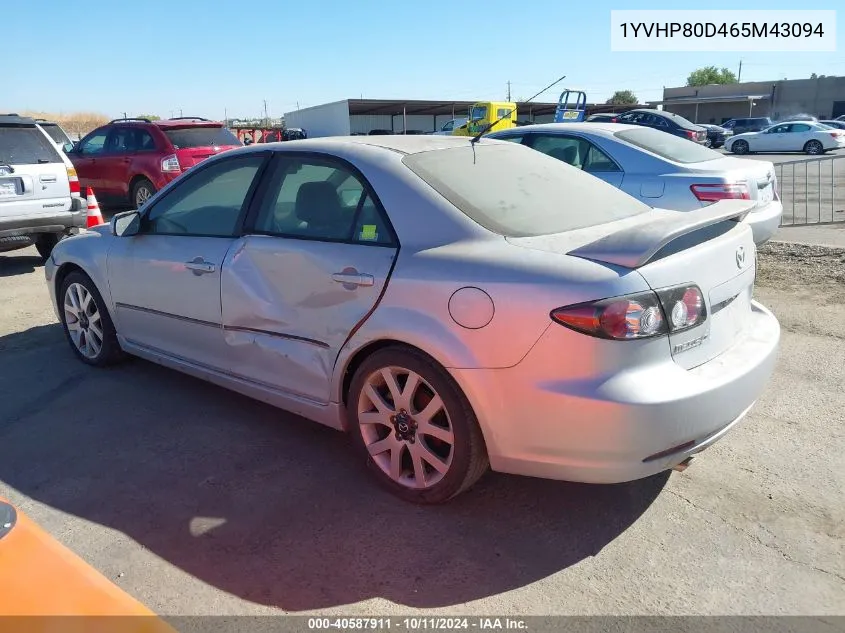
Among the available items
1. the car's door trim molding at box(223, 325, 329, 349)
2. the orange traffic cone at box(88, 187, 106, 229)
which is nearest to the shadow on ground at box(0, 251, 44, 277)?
the orange traffic cone at box(88, 187, 106, 229)

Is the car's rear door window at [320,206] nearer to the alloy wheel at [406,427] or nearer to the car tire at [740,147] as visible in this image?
the alloy wheel at [406,427]

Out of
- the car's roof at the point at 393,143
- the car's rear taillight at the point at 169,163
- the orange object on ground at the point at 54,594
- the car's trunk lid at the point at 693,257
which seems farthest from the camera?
the car's rear taillight at the point at 169,163

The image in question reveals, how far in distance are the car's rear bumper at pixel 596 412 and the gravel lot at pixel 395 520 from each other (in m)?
0.35

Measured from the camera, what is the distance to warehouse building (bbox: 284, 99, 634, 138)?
42.3m

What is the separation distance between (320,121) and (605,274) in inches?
1770

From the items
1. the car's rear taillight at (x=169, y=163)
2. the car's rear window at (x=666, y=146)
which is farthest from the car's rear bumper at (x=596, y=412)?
the car's rear taillight at (x=169, y=163)

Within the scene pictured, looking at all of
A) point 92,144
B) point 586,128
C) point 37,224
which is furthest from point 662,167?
point 92,144

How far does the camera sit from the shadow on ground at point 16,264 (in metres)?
8.41

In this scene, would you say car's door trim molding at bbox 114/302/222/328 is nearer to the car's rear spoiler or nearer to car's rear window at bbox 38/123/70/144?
the car's rear spoiler

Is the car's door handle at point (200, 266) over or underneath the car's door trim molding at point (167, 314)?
over

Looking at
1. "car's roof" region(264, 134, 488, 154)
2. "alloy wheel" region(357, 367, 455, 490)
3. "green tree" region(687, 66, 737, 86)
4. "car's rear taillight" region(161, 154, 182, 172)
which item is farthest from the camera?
"green tree" region(687, 66, 737, 86)

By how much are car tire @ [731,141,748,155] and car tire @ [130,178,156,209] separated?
1155 inches

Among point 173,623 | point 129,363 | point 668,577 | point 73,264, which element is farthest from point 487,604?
point 73,264

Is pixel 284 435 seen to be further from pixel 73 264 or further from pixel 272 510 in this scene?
pixel 73 264
